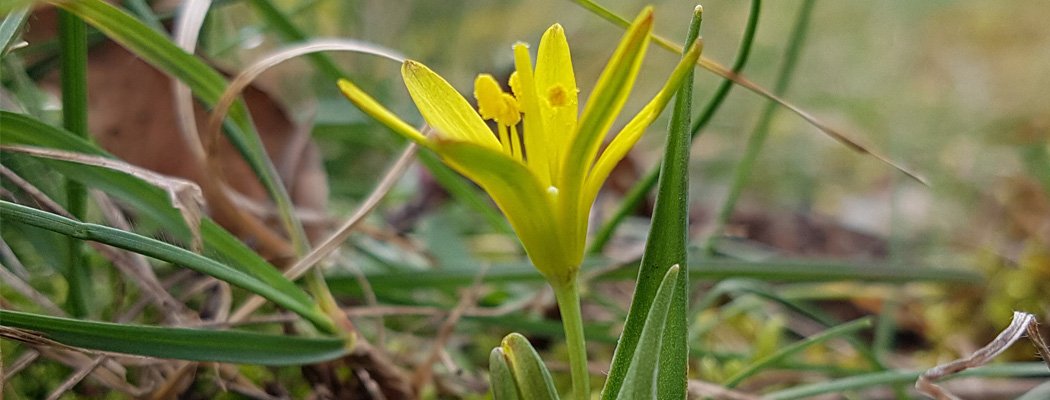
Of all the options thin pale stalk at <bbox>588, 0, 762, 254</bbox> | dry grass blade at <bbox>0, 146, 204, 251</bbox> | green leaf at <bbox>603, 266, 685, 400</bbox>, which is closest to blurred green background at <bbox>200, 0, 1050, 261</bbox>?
thin pale stalk at <bbox>588, 0, 762, 254</bbox>

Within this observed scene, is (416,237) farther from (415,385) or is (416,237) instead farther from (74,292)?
(74,292)

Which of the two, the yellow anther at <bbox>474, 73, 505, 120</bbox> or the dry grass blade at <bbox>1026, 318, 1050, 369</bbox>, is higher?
the yellow anther at <bbox>474, 73, 505, 120</bbox>

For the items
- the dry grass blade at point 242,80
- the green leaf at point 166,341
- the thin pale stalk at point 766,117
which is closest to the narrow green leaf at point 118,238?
the green leaf at point 166,341

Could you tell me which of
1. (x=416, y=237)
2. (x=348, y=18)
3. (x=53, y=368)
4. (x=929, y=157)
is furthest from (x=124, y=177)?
(x=929, y=157)

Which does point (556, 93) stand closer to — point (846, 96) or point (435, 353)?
point (435, 353)

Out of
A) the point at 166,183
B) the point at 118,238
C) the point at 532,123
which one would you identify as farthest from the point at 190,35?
the point at 532,123

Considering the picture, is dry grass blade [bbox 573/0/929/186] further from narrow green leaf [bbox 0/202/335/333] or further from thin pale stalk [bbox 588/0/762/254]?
narrow green leaf [bbox 0/202/335/333]
